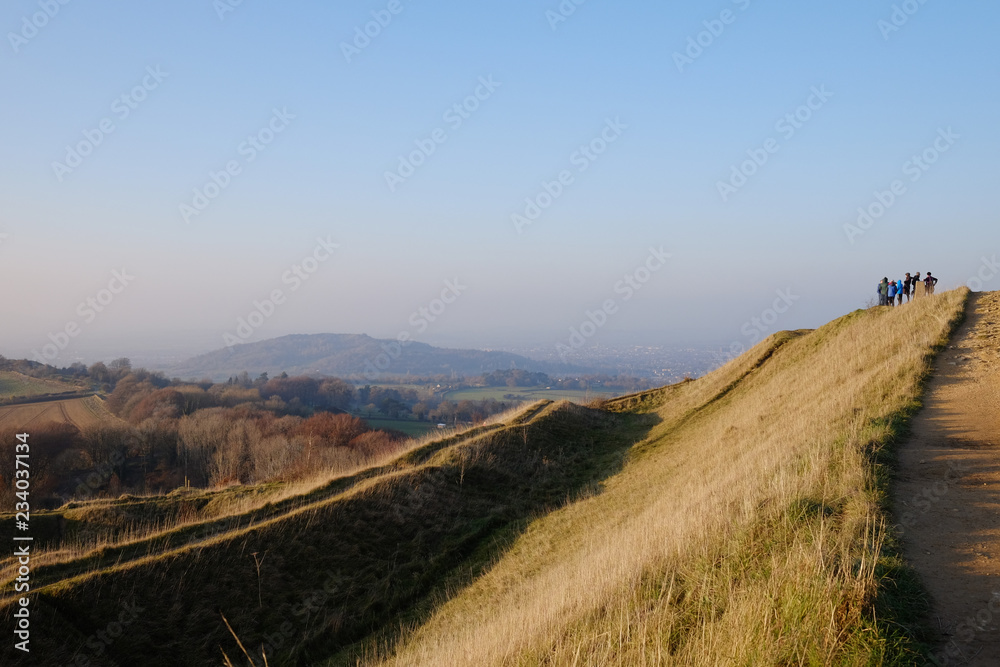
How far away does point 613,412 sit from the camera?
1280 inches

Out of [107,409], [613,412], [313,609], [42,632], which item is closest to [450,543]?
[313,609]

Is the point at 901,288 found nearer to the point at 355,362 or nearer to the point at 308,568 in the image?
the point at 308,568

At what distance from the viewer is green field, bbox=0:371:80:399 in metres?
73.7

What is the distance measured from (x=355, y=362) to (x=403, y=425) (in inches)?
3616

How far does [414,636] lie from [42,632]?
7560mm

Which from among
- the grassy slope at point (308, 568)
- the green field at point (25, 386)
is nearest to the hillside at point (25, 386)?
the green field at point (25, 386)

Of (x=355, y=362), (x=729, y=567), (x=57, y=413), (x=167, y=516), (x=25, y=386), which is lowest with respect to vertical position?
(x=167, y=516)

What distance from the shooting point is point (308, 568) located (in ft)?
50.2

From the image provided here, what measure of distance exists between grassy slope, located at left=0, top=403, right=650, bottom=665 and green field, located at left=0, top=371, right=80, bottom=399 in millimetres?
77362

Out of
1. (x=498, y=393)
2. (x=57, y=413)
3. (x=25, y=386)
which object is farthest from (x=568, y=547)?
(x=498, y=393)

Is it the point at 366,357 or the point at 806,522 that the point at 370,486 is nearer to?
the point at 806,522

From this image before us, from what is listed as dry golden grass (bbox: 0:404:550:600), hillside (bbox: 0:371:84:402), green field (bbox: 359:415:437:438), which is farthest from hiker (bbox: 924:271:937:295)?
hillside (bbox: 0:371:84:402)

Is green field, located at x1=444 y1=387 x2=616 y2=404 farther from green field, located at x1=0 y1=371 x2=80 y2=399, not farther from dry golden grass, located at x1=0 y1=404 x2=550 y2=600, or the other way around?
dry golden grass, located at x1=0 y1=404 x2=550 y2=600

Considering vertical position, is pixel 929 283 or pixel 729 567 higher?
pixel 929 283
